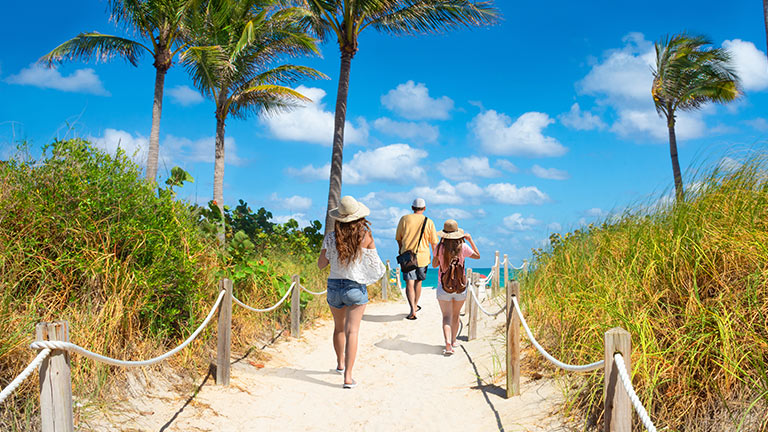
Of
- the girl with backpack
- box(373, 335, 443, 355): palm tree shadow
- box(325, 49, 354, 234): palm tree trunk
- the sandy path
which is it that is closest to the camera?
the sandy path

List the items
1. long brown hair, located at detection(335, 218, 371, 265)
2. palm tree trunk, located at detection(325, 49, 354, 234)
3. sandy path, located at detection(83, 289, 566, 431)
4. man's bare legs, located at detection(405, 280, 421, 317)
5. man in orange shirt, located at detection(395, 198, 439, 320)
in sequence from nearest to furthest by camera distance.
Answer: sandy path, located at detection(83, 289, 566, 431)
long brown hair, located at detection(335, 218, 371, 265)
man in orange shirt, located at detection(395, 198, 439, 320)
man's bare legs, located at detection(405, 280, 421, 317)
palm tree trunk, located at detection(325, 49, 354, 234)

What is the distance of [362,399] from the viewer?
5.47 metres

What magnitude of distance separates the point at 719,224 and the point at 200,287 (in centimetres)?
538

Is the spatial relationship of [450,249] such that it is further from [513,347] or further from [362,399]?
[362,399]

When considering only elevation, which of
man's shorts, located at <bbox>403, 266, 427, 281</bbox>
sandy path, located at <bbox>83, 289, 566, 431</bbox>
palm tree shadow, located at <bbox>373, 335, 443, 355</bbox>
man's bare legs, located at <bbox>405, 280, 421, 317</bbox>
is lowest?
sandy path, located at <bbox>83, 289, 566, 431</bbox>

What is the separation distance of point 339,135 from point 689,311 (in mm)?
10050

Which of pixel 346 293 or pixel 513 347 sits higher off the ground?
pixel 346 293

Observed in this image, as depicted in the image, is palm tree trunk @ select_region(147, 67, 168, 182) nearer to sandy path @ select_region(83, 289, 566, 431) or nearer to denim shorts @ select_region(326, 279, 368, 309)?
sandy path @ select_region(83, 289, 566, 431)

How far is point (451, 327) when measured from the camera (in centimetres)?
707

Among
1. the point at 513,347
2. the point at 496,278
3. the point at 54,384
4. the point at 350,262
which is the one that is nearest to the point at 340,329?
the point at 350,262

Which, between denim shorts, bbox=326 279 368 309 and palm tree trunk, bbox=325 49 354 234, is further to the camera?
palm tree trunk, bbox=325 49 354 234

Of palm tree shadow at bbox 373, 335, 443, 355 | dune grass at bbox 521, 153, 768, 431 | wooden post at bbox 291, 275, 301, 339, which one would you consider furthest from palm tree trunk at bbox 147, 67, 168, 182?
dune grass at bbox 521, 153, 768, 431

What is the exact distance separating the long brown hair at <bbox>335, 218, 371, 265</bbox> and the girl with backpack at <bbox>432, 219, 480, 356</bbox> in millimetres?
1579

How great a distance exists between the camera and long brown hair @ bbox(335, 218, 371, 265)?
5.25 m
